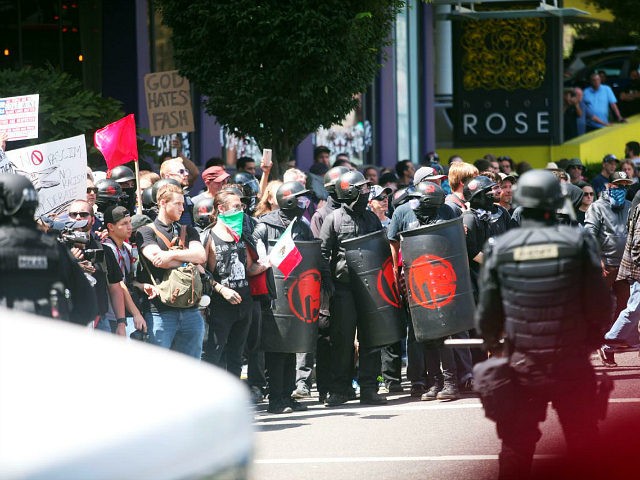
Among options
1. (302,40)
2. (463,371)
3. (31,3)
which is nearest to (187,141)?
(31,3)

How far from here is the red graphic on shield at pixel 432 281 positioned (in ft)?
35.3

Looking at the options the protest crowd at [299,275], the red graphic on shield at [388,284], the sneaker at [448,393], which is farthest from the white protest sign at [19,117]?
the sneaker at [448,393]

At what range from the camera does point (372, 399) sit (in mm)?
11352

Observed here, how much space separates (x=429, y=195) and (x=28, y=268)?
4873mm

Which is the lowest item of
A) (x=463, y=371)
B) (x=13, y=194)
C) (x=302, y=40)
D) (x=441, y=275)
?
(x=463, y=371)

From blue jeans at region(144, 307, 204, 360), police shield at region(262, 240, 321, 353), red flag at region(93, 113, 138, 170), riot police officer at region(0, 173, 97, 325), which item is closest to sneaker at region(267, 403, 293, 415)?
police shield at region(262, 240, 321, 353)

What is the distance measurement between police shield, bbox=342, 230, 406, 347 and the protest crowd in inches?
0.5

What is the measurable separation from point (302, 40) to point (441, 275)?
14.5ft

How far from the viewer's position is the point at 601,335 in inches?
257

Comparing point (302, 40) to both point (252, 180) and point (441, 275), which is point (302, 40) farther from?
point (441, 275)

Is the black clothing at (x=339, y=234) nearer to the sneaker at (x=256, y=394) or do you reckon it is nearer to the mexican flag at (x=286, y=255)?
the mexican flag at (x=286, y=255)

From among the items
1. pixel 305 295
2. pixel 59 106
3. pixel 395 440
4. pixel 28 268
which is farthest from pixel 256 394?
pixel 28 268

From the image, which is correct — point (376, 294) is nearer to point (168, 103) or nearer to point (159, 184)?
point (159, 184)

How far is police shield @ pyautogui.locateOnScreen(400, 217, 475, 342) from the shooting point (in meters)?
10.7
